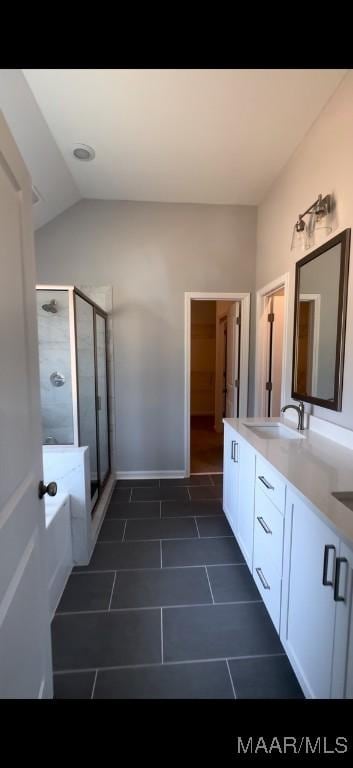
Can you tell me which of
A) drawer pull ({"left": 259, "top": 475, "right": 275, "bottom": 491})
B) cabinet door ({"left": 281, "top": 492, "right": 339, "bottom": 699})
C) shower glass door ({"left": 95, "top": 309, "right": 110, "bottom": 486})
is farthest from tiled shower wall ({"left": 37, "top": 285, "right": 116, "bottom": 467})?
cabinet door ({"left": 281, "top": 492, "right": 339, "bottom": 699})

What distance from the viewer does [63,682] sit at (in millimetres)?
1278

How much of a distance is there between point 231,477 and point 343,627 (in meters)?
1.42

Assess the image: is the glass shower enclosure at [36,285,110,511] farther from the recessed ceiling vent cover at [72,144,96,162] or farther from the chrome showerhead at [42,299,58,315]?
the recessed ceiling vent cover at [72,144,96,162]

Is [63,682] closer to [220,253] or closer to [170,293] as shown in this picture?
[170,293]

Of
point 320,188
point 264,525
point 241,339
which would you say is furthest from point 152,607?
point 320,188

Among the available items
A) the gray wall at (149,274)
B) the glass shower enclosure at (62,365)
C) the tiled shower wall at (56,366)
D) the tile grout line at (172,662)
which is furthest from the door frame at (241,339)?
the tile grout line at (172,662)

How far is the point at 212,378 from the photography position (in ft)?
23.9

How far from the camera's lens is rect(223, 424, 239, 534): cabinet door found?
219 centimetres

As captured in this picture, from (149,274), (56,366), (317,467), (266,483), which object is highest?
(149,274)

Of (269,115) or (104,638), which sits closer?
(104,638)

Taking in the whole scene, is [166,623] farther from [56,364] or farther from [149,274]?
[149,274]

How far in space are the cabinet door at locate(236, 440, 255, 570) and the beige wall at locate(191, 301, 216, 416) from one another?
513 centimetres

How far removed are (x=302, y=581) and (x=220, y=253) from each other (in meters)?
2.96
